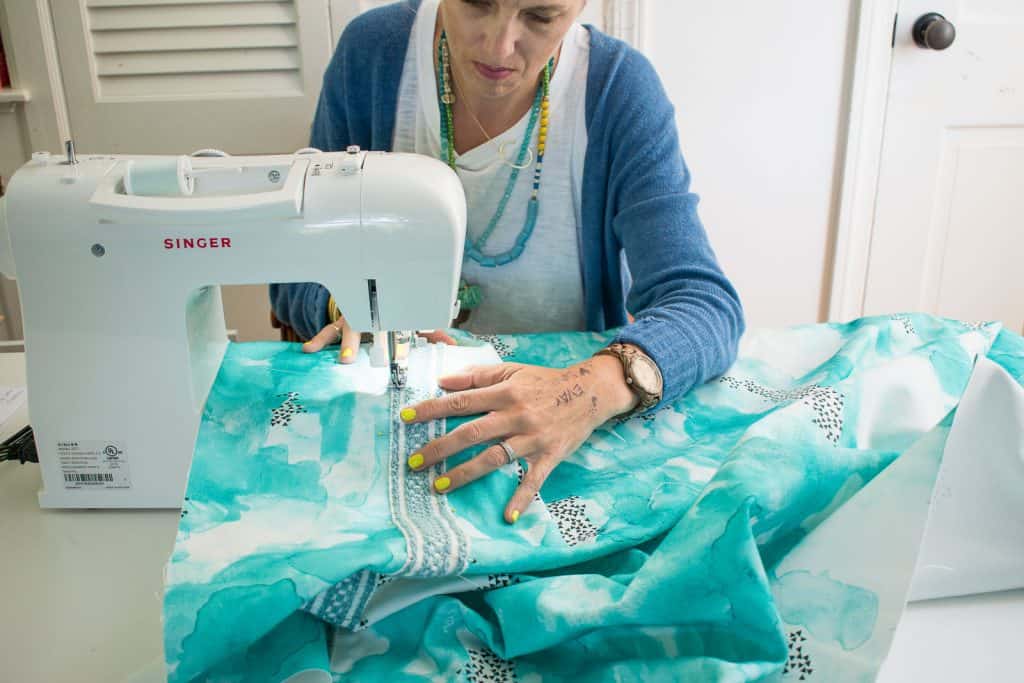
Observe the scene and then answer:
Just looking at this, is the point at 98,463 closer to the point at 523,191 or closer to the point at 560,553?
the point at 560,553

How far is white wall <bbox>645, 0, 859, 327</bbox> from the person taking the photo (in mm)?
2320

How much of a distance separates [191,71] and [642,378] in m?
1.63

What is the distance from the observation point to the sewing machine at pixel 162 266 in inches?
33.8

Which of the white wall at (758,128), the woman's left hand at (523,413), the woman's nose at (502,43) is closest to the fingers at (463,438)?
the woman's left hand at (523,413)

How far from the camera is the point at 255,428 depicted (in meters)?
0.88

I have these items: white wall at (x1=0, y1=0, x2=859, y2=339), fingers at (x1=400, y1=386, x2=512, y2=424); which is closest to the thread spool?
fingers at (x1=400, y1=386, x2=512, y2=424)

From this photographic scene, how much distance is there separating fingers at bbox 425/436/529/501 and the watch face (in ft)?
0.66

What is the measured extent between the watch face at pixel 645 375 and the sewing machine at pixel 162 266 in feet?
0.81

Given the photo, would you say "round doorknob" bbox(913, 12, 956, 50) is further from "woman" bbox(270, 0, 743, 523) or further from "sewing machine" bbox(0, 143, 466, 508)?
"sewing machine" bbox(0, 143, 466, 508)

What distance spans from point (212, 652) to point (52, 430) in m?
0.41

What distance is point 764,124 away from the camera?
7.96 feet

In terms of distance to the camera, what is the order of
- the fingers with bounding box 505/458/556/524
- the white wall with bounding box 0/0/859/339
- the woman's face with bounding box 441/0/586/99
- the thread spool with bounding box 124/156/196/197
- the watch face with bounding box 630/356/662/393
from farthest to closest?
1. the white wall with bounding box 0/0/859/339
2. the woman's face with bounding box 441/0/586/99
3. the watch face with bounding box 630/356/662/393
4. the thread spool with bounding box 124/156/196/197
5. the fingers with bounding box 505/458/556/524

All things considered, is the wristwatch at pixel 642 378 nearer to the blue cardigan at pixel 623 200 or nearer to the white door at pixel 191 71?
the blue cardigan at pixel 623 200

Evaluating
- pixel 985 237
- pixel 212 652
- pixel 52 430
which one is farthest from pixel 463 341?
pixel 985 237
